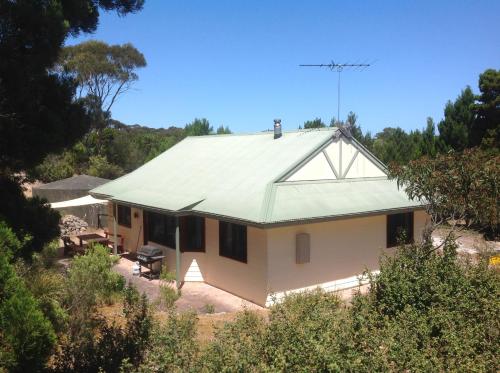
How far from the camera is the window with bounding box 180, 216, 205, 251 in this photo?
14.0 meters

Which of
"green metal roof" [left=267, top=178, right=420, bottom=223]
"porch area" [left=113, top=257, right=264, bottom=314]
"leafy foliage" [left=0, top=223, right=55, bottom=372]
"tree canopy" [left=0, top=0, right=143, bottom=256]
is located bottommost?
"porch area" [left=113, top=257, right=264, bottom=314]

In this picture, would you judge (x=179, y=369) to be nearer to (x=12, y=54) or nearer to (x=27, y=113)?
(x=27, y=113)

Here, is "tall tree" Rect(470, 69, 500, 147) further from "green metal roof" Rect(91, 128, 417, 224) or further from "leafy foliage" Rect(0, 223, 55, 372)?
"leafy foliage" Rect(0, 223, 55, 372)

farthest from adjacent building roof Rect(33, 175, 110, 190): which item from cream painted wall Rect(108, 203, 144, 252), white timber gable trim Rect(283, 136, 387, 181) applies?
white timber gable trim Rect(283, 136, 387, 181)

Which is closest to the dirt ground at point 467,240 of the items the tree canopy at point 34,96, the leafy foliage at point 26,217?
the leafy foliage at point 26,217

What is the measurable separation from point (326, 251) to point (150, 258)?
553 cm

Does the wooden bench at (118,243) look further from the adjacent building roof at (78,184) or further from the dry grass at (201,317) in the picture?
the adjacent building roof at (78,184)

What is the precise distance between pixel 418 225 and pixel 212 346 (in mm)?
12198

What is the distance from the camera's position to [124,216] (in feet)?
60.1

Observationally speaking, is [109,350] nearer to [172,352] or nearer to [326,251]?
[172,352]

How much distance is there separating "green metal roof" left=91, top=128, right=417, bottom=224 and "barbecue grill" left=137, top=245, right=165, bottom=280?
146 cm

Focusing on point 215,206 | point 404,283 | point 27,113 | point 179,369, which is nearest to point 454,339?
point 404,283

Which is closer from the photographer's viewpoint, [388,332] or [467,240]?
[388,332]

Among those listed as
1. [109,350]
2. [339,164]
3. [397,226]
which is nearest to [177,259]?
[339,164]
